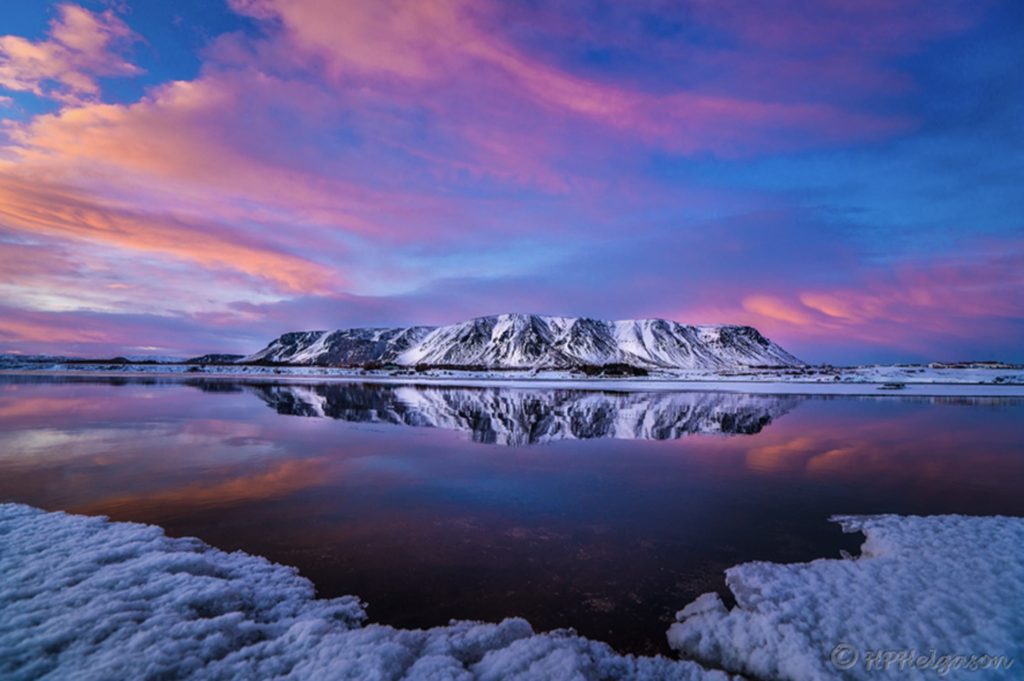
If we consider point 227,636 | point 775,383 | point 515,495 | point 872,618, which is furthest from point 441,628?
point 775,383

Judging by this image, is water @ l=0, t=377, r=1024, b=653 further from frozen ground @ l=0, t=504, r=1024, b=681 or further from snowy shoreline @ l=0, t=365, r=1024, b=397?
snowy shoreline @ l=0, t=365, r=1024, b=397

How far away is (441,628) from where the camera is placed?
4.86 meters

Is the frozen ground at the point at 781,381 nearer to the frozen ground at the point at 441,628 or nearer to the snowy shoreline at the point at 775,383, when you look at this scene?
the snowy shoreline at the point at 775,383

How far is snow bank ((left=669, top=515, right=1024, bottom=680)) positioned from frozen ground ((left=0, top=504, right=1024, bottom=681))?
0.7 inches

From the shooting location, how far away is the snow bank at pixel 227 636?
13.8 ft

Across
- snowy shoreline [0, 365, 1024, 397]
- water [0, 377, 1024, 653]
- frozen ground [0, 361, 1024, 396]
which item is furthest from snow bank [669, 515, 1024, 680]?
frozen ground [0, 361, 1024, 396]

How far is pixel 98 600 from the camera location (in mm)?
5160

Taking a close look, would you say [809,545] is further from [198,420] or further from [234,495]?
[198,420]

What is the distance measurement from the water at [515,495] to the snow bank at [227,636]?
389 millimetres

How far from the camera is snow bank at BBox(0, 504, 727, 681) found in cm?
421

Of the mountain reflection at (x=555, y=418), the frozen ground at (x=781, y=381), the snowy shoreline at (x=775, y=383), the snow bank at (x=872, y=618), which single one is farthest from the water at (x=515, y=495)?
the frozen ground at (x=781, y=381)

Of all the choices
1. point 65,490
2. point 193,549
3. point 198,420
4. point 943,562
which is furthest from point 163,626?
point 198,420

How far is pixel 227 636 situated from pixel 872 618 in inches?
Result: 258

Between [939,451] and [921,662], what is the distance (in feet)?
45.6
